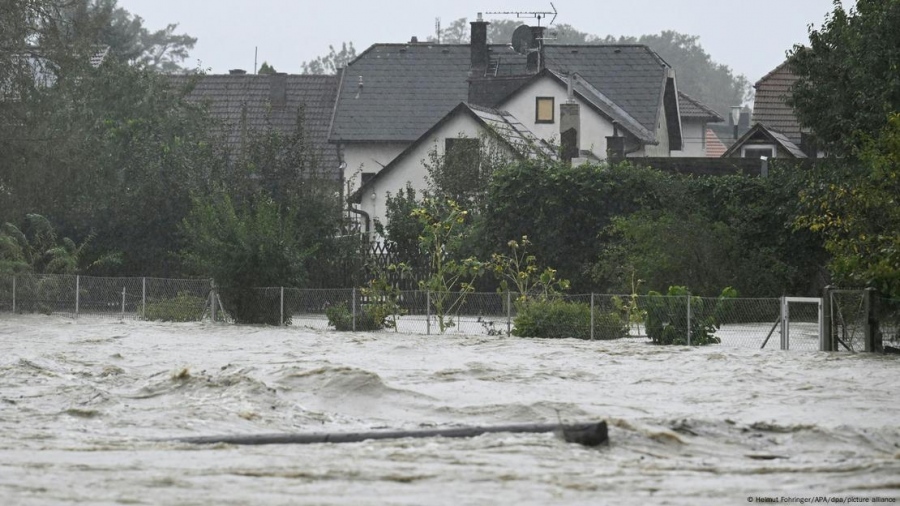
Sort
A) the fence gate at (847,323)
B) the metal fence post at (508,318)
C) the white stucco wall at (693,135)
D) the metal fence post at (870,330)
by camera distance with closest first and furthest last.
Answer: the metal fence post at (870,330) < the fence gate at (847,323) < the metal fence post at (508,318) < the white stucco wall at (693,135)

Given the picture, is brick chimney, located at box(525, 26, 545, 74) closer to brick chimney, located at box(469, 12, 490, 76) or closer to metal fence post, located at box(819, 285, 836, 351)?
brick chimney, located at box(469, 12, 490, 76)

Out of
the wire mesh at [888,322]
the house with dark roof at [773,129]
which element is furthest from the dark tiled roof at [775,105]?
the wire mesh at [888,322]

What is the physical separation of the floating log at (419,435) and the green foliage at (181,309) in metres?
20.0

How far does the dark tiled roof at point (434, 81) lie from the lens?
213ft

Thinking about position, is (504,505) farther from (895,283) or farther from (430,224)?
(430,224)

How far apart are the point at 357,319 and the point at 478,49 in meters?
33.0

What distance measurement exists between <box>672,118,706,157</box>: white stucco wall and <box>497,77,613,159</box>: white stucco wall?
20.2 m

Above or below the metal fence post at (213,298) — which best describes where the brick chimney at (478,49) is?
above

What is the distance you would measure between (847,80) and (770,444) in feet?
73.5

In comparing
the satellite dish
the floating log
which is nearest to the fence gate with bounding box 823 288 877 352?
the floating log

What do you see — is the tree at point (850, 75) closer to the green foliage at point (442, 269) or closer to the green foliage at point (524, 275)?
the green foliage at point (524, 275)

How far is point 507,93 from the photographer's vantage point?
207 ft

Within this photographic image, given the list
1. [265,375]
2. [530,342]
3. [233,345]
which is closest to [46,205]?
[233,345]

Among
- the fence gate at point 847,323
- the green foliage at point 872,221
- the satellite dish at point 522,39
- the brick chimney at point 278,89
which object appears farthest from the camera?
the brick chimney at point 278,89
